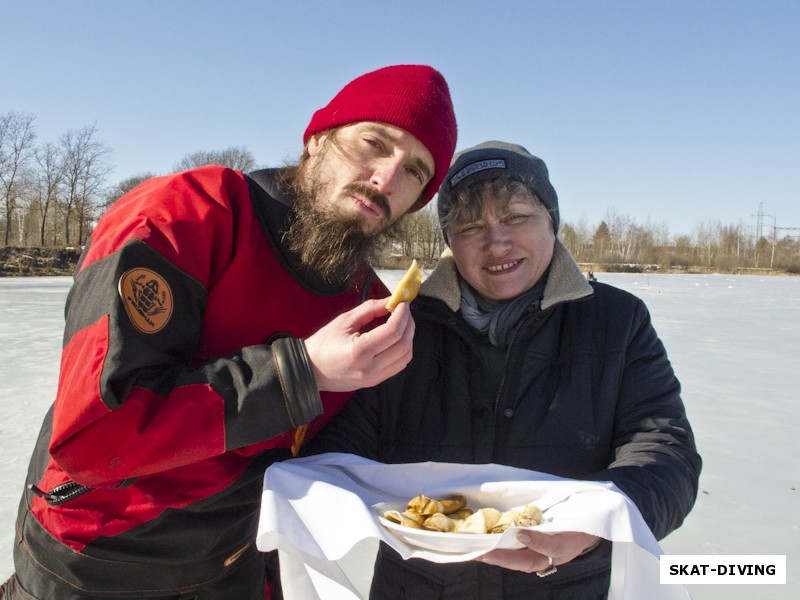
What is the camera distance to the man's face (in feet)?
5.75

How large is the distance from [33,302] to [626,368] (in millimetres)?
14799

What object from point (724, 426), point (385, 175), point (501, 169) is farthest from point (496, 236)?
point (724, 426)

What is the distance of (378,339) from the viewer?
1.26 m

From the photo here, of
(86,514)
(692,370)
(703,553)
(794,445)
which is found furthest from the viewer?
(692,370)

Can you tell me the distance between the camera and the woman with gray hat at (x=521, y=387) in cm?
153

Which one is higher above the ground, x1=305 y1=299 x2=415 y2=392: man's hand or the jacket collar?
the jacket collar

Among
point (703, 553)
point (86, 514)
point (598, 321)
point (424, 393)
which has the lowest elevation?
point (703, 553)

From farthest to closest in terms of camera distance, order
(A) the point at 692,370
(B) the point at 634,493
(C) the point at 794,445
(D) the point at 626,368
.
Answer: (A) the point at 692,370 < (C) the point at 794,445 < (D) the point at 626,368 < (B) the point at 634,493

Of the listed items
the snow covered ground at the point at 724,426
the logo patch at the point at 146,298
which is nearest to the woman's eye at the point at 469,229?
the logo patch at the point at 146,298

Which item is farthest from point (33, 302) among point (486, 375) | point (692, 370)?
point (486, 375)

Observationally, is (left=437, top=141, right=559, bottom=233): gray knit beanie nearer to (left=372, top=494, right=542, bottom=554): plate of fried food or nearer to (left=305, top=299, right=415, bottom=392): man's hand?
(left=305, top=299, right=415, bottom=392): man's hand

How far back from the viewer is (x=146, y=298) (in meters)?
1.22

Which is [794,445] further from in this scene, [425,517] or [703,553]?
[425,517]

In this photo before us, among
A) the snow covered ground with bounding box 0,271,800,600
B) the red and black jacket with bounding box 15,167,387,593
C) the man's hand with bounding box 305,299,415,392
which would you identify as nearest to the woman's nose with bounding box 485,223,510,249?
the red and black jacket with bounding box 15,167,387,593
